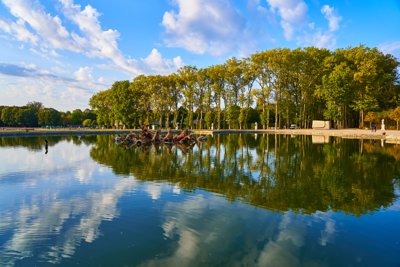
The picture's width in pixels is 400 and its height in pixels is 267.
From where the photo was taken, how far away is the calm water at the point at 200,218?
187 inches

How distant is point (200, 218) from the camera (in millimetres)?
6445

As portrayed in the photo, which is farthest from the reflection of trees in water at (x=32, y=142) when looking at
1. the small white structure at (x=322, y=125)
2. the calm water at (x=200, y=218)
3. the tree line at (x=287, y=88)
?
the small white structure at (x=322, y=125)

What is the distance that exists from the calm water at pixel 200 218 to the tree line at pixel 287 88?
41.2 m

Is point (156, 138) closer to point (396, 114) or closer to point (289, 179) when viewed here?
point (289, 179)

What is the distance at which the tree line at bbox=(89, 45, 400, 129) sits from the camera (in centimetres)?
4747

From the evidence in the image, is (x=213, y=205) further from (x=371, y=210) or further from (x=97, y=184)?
(x=97, y=184)

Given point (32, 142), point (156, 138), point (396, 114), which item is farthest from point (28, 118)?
point (396, 114)

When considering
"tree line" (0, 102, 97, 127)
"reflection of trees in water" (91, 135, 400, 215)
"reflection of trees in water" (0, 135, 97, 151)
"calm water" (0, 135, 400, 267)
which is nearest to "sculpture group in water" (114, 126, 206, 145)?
"reflection of trees in water" (0, 135, 97, 151)

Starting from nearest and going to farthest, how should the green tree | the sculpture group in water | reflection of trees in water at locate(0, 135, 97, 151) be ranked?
reflection of trees in water at locate(0, 135, 97, 151), the sculpture group in water, the green tree

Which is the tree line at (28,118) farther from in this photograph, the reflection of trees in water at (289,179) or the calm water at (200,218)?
the calm water at (200,218)

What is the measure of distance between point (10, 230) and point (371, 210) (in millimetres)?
7958

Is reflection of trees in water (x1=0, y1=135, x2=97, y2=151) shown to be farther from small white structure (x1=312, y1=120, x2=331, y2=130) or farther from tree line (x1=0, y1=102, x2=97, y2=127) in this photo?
tree line (x1=0, y1=102, x2=97, y2=127)

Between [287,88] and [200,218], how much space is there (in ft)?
175

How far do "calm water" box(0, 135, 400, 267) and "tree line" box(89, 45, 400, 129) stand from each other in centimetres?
4121
